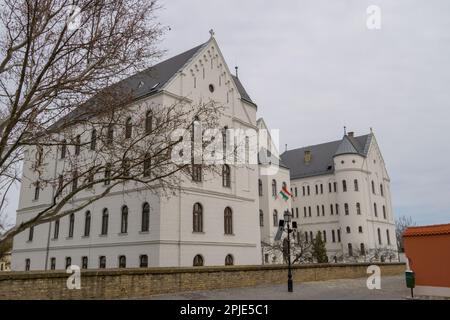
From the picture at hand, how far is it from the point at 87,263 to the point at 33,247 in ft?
33.3

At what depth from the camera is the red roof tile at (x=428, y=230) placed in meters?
15.7

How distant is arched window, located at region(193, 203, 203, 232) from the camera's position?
3050cm

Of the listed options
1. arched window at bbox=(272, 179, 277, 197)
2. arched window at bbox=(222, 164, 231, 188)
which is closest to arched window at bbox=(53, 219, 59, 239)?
arched window at bbox=(222, 164, 231, 188)

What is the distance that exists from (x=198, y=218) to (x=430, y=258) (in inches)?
699

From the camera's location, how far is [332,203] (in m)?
67.9

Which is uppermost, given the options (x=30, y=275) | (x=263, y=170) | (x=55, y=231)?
(x=263, y=170)

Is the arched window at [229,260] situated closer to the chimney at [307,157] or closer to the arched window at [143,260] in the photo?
the arched window at [143,260]

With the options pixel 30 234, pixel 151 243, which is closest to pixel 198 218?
pixel 151 243

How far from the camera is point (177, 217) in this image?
95.4 ft

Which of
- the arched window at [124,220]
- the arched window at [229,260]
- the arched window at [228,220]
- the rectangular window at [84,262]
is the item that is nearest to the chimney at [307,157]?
the arched window at [228,220]

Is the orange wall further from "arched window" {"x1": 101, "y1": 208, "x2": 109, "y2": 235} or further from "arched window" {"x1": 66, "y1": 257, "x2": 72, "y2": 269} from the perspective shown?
"arched window" {"x1": 66, "y1": 257, "x2": 72, "y2": 269}

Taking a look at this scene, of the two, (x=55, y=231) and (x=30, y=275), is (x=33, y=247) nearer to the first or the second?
(x=55, y=231)

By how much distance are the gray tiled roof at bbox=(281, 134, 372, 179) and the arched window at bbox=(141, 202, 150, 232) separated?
146 feet
